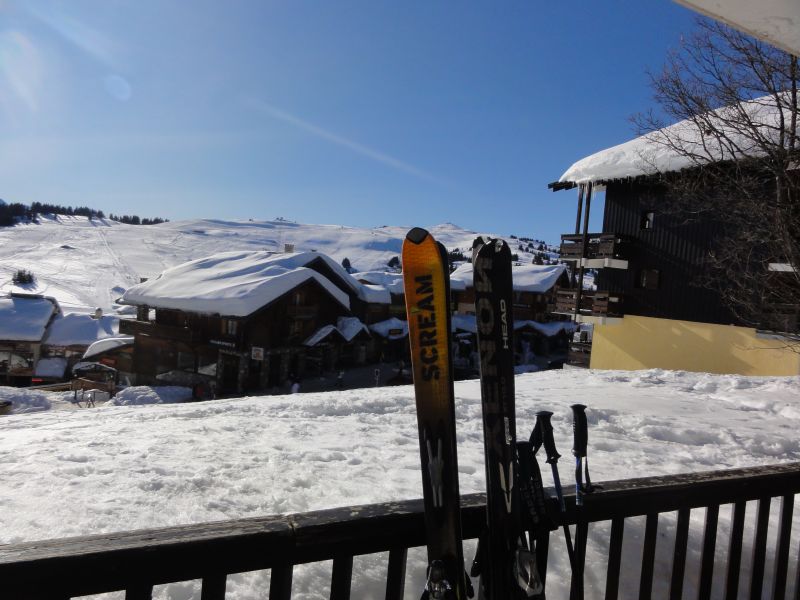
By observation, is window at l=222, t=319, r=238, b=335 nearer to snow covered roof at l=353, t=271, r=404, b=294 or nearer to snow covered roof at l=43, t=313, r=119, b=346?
snow covered roof at l=43, t=313, r=119, b=346

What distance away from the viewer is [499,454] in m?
1.58

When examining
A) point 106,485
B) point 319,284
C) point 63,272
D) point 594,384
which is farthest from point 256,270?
point 63,272

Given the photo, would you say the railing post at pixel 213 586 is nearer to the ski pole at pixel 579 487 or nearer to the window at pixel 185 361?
the ski pole at pixel 579 487

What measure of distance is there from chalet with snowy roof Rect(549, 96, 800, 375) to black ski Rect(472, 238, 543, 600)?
41.5 feet

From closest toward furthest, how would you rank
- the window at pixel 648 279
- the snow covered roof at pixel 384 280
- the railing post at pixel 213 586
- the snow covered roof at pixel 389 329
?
the railing post at pixel 213 586, the window at pixel 648 279, the snow covered roof at pixel 389 329, the snow covered roof at pixel 384 280

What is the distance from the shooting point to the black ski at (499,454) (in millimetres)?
1525

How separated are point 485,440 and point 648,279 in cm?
1601

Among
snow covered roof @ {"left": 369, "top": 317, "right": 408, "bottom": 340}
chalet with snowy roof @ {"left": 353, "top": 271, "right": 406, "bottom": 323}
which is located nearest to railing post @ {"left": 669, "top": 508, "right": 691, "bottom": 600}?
snow covered roof @ {"left": 369, "top": 317, "right": 408, "bottom": 340}

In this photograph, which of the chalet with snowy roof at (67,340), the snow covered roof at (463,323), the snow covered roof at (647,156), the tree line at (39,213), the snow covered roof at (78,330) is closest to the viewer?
the snow covered roof at (647,156)

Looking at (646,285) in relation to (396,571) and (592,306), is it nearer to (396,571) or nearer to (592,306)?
(592,306)

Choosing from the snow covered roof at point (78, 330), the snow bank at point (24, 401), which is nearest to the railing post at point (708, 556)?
the snow bank at point (24, 401)

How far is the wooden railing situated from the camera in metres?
1.13

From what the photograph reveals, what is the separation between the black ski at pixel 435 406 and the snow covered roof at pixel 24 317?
33295 millimetres

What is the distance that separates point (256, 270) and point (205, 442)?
21.1 m
